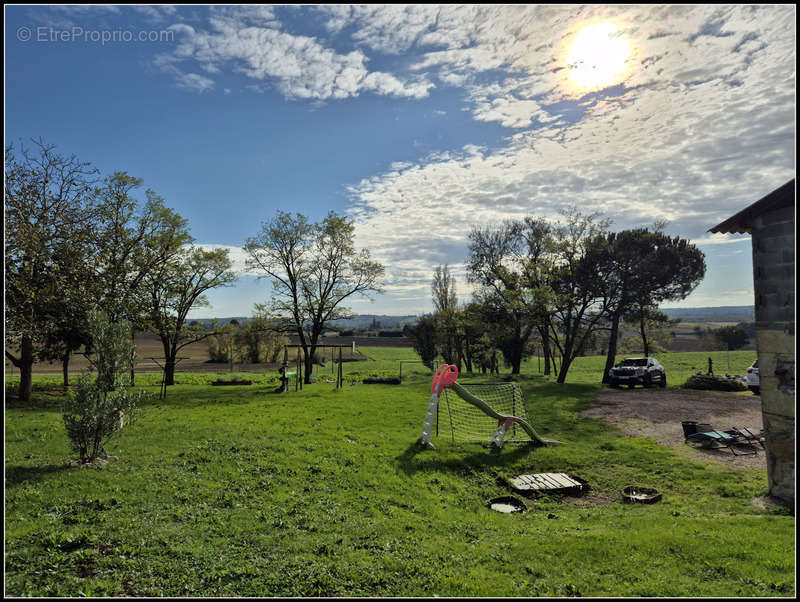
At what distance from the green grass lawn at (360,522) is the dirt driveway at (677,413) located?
131 centimetres

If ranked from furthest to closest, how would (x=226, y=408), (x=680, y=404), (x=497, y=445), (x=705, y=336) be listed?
(x=705, y=336) → (x=680, y=404) → (x=226, y=408) → (x=497, y=445)

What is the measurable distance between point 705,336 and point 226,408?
196 feet

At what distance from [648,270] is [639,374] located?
24.6 ft

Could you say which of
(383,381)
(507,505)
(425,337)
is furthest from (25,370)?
(425,337)

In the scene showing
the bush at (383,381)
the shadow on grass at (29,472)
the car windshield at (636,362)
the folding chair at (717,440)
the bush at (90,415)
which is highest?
the bush at (90,415)

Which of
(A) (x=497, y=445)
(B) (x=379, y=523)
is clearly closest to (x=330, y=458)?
(B) (x=379, y=523)

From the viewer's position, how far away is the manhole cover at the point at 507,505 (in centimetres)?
825

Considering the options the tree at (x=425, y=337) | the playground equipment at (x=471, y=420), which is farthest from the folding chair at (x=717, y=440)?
the tree at (x=425, y=337)

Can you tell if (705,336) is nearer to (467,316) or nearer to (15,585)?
(467,316)

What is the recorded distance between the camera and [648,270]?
28078 mm

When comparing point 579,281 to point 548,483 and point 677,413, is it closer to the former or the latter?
point 677,413

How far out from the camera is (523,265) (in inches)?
1257

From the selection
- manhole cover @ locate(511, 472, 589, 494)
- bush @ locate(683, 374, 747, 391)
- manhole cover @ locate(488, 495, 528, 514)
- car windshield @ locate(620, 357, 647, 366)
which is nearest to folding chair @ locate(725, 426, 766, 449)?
manhole cover @ locate(511, 472, 589, 494)

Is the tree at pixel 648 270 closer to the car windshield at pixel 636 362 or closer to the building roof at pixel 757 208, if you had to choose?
the car windshield at pixel 636 362
